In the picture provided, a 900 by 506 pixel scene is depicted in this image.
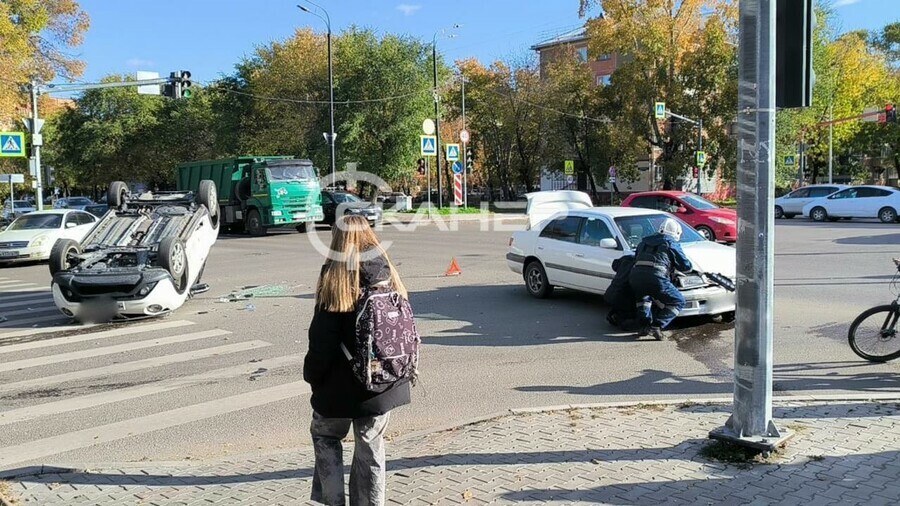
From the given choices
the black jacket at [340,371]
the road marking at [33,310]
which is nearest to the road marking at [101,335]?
the road marking at [33,310]

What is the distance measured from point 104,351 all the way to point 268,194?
64.9ft

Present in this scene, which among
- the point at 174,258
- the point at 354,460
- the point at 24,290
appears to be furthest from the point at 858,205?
the point at 354,460

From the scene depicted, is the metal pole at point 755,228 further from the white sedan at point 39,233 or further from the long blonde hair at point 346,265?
the white sedan at point 39,233

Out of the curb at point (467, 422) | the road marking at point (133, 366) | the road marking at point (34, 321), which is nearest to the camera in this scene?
the curb at point (467, 422)

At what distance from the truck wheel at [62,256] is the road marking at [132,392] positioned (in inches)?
196

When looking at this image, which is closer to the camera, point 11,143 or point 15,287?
point 15,287

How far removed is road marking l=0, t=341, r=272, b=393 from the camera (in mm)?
7332

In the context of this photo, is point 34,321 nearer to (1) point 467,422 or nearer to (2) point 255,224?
(1) point 467,422

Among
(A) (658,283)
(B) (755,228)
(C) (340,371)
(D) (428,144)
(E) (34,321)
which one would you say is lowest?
(E) (34,321)

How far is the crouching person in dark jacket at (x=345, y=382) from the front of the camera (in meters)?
3.48

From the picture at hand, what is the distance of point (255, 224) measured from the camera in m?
28.9

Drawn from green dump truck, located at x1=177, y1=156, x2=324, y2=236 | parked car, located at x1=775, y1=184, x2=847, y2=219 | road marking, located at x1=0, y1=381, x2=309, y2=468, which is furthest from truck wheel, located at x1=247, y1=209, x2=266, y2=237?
parked car, located at x1=775, y1=184, x2=847, y2=219

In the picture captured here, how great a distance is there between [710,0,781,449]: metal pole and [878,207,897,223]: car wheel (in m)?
27.2

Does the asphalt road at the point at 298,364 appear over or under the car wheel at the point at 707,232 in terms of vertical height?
under
